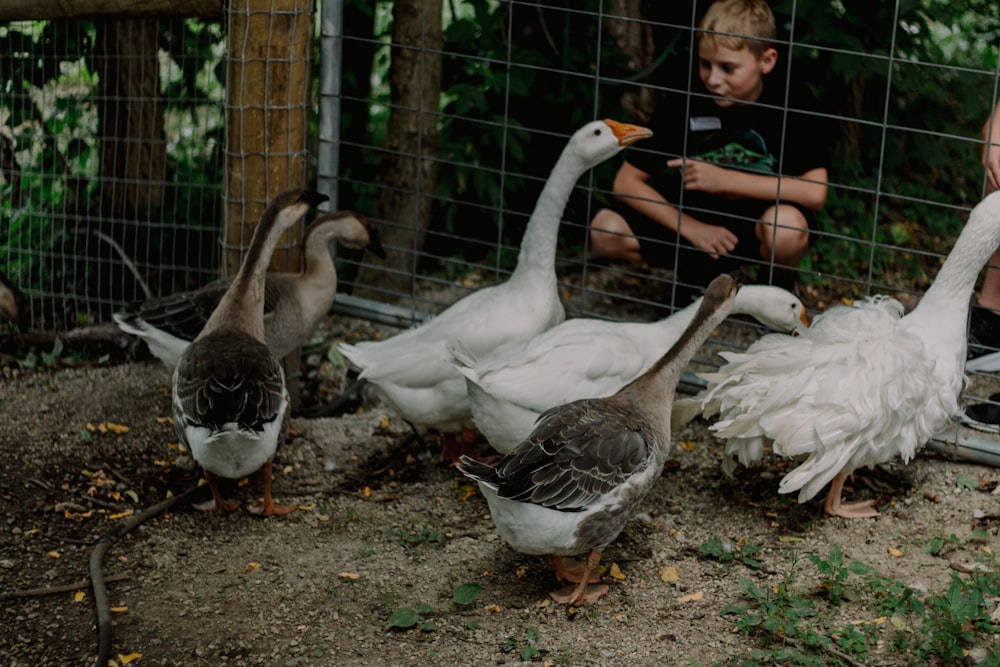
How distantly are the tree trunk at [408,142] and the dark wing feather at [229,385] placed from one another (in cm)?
142

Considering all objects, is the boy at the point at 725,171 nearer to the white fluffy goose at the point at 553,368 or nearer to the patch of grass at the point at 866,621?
the white fluffy goose at the point at 553,368

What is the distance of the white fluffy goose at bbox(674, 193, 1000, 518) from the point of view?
4461 mm

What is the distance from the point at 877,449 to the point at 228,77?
10.5 ft

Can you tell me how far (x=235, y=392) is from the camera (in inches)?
175

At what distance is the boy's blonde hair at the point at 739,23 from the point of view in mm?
5828

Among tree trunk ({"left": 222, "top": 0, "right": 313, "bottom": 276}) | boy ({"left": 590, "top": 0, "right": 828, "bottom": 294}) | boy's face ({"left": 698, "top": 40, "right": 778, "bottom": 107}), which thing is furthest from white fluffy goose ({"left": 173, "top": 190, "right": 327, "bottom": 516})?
boy's face ({"left": 698, "top": 40, "right": 778, "bottom": 107})

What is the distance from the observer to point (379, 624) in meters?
3.99

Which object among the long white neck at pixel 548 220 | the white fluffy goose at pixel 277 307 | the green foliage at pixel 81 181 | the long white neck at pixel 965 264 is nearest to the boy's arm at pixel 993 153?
the long white neck at pixel 965 264

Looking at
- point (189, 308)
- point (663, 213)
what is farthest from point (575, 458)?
point (663, 213)

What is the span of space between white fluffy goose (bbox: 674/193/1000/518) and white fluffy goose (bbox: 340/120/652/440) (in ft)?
2.79

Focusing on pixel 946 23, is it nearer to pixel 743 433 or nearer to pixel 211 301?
pixel 743 433

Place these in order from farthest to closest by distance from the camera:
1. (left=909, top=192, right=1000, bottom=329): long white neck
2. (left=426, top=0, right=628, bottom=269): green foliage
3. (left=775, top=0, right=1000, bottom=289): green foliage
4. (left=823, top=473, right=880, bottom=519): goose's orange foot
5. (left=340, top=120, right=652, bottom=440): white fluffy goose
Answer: (left=775, top=0, right=1000, bottom=289): green foliage < (left=426, top=0, right=628, bottom=269): green foliage < (left=340, top=120, right=652, bottom=440): white fluffy goose < (left=909, top=192, right=1000, bottom=329): long white neck < (left=823, top=473, right=880, bottom=519): goose's orange foot

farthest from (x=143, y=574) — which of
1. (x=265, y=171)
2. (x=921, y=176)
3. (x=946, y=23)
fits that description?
(x=921, y=176)

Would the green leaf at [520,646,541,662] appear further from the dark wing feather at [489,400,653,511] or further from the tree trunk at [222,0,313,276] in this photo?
the tree trunk at [222,0,313,276]
